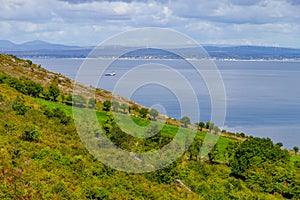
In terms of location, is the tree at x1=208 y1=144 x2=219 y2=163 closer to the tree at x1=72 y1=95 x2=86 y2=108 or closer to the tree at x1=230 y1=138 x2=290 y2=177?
the tree at x1=230 y1=138 x2=290 y2=177

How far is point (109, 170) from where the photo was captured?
82.3 feet

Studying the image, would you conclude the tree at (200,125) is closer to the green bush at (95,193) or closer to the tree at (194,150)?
the tree at (194,150)

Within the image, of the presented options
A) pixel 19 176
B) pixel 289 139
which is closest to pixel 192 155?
pixel 19 176

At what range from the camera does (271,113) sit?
10638 cm

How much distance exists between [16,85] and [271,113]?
72770mm

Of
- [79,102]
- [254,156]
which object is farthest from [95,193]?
[79,102]

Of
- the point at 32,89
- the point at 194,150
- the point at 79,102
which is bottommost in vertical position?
the point at 194,150

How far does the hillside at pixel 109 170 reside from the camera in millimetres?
20266

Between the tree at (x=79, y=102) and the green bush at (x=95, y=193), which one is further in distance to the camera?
the tree at (x=79, y=102)

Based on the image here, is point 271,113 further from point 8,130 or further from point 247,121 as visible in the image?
point 8,130

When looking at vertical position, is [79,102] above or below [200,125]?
above

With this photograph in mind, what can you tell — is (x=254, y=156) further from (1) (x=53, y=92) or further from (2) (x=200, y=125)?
(1) (x=53, y=92)

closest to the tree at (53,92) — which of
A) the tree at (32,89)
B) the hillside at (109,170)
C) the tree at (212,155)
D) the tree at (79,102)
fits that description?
the tree at (32,89)

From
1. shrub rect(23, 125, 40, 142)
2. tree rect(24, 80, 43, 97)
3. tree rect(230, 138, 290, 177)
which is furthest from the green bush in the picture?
tree rect(24, 80, 43, 97)
